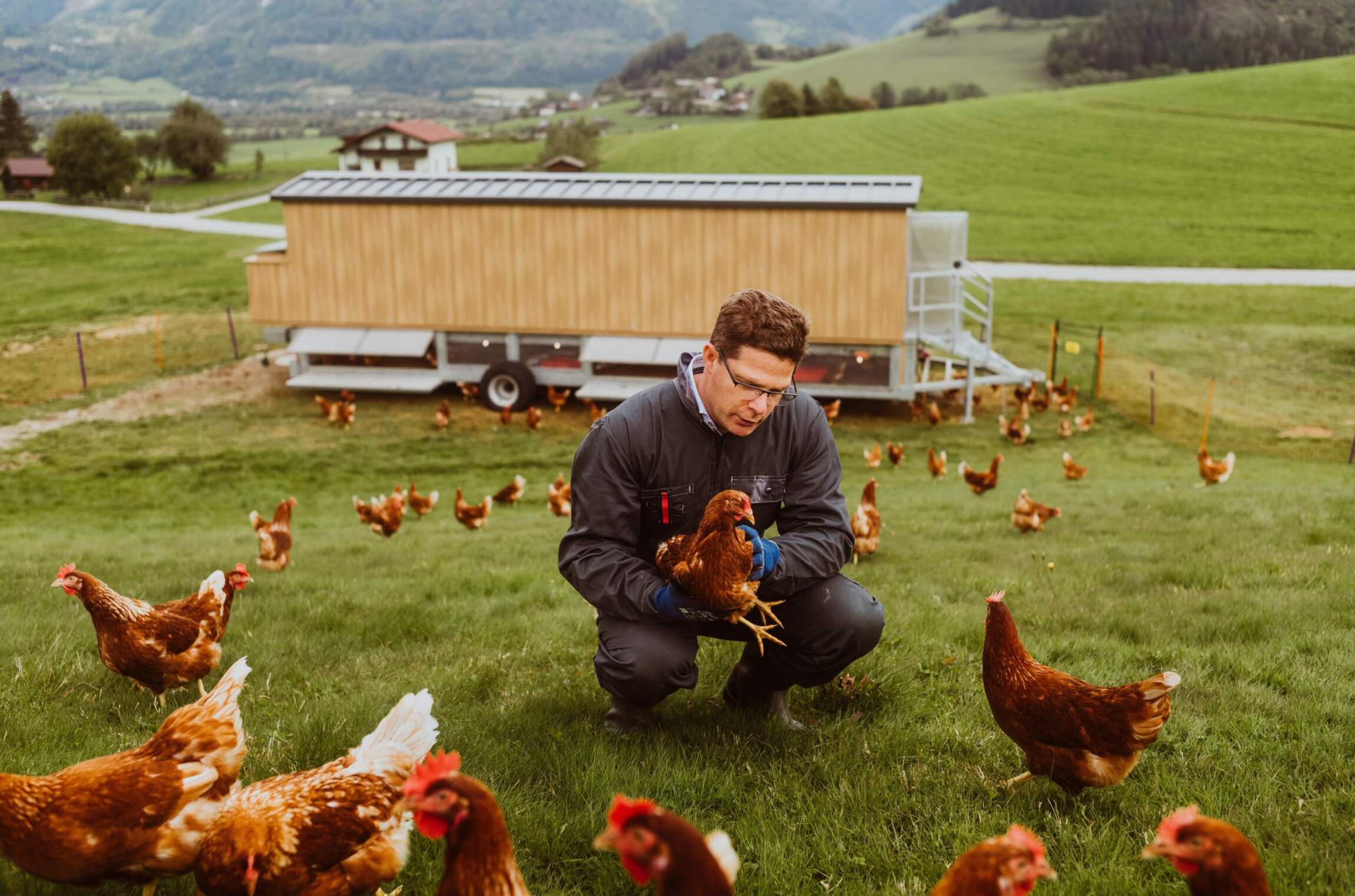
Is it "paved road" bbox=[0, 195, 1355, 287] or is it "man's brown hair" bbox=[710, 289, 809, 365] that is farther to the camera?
"paved road" bbox=[0, 195, 1355, 287]

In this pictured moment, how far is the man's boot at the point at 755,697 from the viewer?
4223 millimetres

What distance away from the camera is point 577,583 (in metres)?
3.99

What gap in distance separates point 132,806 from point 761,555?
2.31 metres

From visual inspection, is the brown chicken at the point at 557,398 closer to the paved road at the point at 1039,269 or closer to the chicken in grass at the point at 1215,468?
the paved road at the point at 1039,269

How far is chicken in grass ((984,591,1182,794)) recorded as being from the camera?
3.43 meters

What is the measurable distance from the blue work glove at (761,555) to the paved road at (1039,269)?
2204 centimetres

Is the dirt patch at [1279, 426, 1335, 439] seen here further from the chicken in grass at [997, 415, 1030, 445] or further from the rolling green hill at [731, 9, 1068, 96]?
the rolling green hill at [731, 9, 1068, 96]

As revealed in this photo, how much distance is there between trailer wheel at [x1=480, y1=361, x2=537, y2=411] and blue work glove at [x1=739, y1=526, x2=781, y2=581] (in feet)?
52.2

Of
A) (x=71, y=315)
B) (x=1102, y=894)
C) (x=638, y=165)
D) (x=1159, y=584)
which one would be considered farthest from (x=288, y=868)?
(x=638, y=165)

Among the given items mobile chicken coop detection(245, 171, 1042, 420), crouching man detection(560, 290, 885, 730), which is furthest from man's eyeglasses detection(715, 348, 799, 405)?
mobile chicken coop detection(245, 171, 1042, 420)

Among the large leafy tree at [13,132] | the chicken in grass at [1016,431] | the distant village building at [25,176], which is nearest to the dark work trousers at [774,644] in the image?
the chicken in grass at [1016,431]

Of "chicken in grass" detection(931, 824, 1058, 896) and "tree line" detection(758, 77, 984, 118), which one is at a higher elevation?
"tree line" detection(758, 77, 984, 118)

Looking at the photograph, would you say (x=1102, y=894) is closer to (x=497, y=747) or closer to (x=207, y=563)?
(x=497, y=747)

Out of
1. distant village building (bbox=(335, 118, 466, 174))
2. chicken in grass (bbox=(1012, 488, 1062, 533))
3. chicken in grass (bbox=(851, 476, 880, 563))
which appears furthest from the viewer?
distant village building (bbox=(335, 118, 466, 174))
